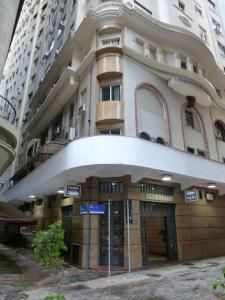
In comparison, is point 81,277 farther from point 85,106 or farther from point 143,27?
point 143,27

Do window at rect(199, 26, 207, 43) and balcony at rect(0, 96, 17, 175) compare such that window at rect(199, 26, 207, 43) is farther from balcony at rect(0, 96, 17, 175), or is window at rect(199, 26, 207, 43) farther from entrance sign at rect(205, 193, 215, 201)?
balcony at rect(0, 96, 17, 175)

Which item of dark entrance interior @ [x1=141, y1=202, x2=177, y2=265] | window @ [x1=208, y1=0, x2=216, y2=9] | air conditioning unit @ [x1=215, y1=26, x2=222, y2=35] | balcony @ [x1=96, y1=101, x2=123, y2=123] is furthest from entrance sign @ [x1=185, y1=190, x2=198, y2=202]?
window @ [x1=208, y1=0, x2=216, y2=9]

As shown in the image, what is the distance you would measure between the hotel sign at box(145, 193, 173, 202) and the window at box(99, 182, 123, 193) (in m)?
1.49

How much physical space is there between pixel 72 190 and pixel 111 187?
7.10 ft

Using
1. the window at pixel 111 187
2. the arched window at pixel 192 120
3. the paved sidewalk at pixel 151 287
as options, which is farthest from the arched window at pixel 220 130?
the paved sidewalk at pixel 151 287

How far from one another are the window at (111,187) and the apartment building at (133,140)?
0.17 feet

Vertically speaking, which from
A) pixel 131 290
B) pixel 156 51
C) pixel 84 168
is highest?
pixel 156 51

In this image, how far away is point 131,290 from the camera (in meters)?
8.38

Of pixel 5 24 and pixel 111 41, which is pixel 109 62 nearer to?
pixel 111 41

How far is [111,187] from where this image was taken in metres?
12.7

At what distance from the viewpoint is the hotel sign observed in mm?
13027

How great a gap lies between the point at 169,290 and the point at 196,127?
11.8 meters

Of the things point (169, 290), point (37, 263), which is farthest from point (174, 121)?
point (37, 263)

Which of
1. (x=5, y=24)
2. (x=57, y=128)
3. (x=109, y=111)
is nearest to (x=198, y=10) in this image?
(x=57, y=128)
